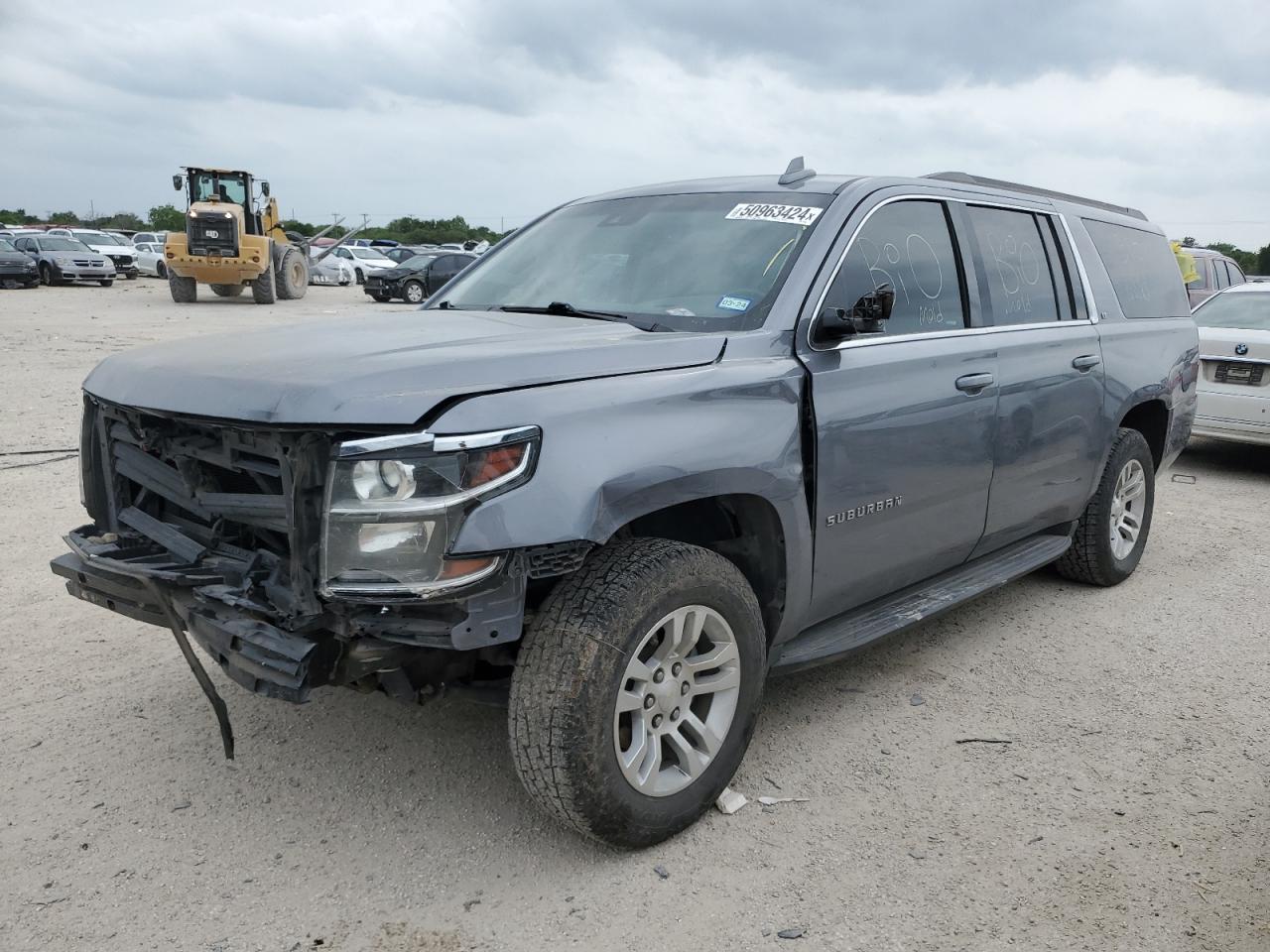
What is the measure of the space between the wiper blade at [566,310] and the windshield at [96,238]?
119 feet

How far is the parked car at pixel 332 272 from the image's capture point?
119 ft

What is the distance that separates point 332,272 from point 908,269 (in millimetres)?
35005

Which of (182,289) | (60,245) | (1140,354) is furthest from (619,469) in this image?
(60,245)

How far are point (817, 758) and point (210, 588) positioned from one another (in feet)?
6.55

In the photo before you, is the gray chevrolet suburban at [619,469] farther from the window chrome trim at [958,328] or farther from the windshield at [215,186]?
the windshield at [215,186]

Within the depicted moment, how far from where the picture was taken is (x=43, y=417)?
8969mm

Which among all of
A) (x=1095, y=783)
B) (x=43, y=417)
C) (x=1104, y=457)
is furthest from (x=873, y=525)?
(x=43, y=417)

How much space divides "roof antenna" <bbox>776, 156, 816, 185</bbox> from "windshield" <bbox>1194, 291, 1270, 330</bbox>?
20.1ft

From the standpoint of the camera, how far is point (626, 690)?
9.32ft

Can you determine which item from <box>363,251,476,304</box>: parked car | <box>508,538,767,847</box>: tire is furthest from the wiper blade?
<box>363,251,476,304</box>: parked car

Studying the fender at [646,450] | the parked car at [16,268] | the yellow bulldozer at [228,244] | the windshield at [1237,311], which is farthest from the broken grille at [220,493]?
the parked car at [16,268]

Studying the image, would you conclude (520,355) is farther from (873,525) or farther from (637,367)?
(873,525)

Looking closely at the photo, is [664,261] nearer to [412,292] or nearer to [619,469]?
[619,469]

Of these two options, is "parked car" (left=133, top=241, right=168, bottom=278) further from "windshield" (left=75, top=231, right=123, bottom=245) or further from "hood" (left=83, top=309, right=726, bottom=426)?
"hood" (left=83, top=309, right=726, bottom=426)
